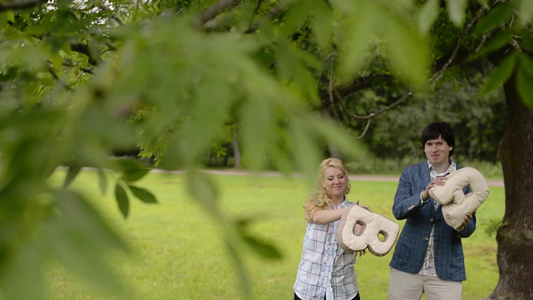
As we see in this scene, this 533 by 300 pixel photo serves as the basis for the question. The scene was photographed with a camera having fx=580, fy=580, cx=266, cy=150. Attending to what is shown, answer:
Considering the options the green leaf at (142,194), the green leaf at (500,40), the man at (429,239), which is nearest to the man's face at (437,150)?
the man at (429,239)

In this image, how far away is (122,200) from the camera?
4.23 ft

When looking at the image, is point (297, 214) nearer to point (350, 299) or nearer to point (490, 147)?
point (350, 299)

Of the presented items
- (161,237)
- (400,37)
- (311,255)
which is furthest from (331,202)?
(161,237)

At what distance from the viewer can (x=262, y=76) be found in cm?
72

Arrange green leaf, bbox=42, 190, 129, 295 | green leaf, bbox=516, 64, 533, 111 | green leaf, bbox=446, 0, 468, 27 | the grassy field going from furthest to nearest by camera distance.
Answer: the grassy field
green leaf, bbox=516, 64, 533, 111
green leaf, bbox=446, 0, 468, 27
green leaf, bbox=42, 190, 129, 295

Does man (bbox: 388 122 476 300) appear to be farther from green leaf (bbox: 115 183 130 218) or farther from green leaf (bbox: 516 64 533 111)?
green leaf (bbox: 115 183 130 218)

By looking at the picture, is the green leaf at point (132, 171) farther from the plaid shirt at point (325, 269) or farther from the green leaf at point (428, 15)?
the plaid shirt at point (325, 269)

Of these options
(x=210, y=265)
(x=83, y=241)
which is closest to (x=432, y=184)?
(x=83, y=241)

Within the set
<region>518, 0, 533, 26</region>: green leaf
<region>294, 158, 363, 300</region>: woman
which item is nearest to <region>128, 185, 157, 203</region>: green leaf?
<region>518, 0, 533, 26</region>: green leaf

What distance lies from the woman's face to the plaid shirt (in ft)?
0.73

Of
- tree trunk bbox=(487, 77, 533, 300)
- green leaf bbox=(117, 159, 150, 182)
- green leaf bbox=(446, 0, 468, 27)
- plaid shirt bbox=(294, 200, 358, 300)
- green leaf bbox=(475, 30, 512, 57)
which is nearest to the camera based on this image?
green leaf bbox=(446, 0, 468, 27)

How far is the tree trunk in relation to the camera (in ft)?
19.8

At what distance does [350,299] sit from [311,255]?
405 mm

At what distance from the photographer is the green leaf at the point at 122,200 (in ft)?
4.18
